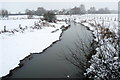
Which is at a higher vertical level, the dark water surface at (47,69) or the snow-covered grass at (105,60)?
the snow-covered grass at (105,60)

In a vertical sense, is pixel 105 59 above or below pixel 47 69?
above

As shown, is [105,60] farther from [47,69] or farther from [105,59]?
[47,69]

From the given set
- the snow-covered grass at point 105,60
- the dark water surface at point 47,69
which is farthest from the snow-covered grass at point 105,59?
the dark water surface at point 47,69

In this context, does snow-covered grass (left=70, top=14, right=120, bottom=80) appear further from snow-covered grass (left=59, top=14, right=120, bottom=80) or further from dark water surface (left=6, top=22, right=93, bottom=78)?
dark water surface (left=6, top=22, right=93, bottom=78)

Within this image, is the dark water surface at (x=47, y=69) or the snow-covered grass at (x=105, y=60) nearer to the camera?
the snow-covered grass at (x=105, y=60)

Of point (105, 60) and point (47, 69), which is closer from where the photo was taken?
point (105, 60)

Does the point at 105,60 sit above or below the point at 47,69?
above

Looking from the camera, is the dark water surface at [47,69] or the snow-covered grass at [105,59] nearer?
the snow-covered grass at [105,59]

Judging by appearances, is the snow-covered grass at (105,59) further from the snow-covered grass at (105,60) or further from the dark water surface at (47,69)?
the dark water surface at (47,69)

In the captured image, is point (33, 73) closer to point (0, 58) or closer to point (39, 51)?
point (0, 58)

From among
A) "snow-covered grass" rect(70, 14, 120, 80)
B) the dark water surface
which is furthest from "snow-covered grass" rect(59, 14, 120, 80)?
the dark water surface

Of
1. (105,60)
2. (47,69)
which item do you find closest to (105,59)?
(105,60)

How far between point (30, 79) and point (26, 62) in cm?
262

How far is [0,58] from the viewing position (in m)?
10.1
